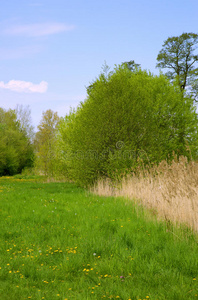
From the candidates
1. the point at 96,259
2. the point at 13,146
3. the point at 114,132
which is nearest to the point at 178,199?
the point at 96,259

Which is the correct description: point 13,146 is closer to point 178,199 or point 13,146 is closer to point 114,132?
point 114,132

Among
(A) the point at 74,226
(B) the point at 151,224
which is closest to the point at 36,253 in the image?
(A) the point at 74,226

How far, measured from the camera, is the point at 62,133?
84.9 ft

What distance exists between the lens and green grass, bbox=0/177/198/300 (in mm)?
4477

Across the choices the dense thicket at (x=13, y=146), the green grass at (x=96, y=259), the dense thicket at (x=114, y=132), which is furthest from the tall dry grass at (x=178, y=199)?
the dense thicket at (x=13, y=146)

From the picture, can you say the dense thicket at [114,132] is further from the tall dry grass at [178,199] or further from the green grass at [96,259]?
the green grass at [96,259]

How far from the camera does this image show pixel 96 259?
5.79 meters

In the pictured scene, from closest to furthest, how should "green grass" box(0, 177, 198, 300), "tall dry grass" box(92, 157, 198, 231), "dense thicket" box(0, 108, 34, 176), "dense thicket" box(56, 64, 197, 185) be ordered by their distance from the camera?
"green grass" box(0, 177, 198, 300) → "tall dry grass" box(92, 157, 198, 231) → "dense thicket" box(56, 64, 197, 185) → "dense thicket" box(0, 108, 34, 176)

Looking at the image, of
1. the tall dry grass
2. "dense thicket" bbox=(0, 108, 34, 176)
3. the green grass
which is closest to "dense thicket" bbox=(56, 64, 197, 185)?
the tall dry grass

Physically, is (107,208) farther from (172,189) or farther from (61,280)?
(61,280)

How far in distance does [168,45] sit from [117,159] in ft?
64.2

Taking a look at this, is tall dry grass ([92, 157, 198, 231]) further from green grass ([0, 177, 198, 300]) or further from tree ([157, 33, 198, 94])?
tree ([157, 33, 198, 94])

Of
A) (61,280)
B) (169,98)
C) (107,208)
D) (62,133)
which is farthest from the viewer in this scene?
(62,133)

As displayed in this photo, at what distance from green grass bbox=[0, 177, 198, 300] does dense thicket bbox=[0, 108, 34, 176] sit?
117 ft
